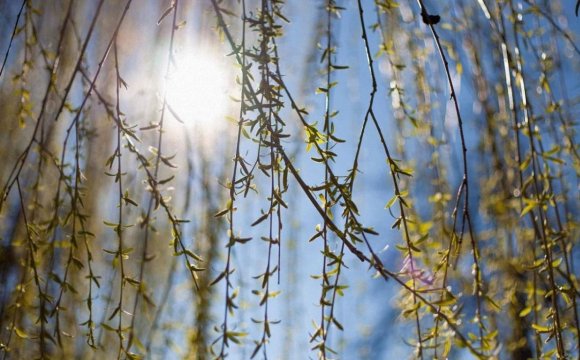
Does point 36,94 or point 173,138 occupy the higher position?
point 36,94

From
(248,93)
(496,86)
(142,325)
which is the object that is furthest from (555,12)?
(142,325)

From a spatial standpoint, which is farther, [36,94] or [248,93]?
[36,94]

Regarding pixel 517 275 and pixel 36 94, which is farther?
pixel 36 94

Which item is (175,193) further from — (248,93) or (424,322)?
(248,93)

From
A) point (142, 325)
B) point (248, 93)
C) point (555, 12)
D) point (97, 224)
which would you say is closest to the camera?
point (248, 93)

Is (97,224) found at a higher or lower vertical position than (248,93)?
higher

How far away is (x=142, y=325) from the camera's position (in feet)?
7.01

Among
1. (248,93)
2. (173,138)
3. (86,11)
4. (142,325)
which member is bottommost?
(248,93)

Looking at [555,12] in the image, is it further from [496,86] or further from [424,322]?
[424,322]

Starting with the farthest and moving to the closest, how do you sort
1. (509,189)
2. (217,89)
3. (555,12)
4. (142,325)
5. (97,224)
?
(97,224), (142,325), (555,12), (509,189), (217,89)

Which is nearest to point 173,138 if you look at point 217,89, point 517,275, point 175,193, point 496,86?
point 175,193

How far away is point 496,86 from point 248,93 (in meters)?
1.19

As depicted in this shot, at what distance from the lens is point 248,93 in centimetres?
87

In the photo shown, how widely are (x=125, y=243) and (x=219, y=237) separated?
1.34 ft
